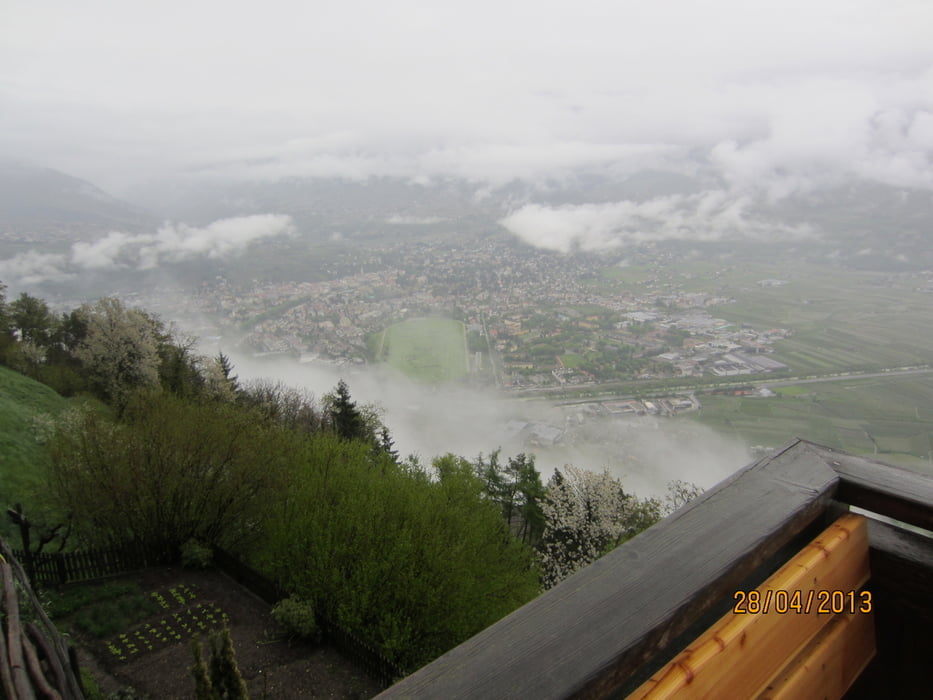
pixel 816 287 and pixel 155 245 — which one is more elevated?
pixel 155 245

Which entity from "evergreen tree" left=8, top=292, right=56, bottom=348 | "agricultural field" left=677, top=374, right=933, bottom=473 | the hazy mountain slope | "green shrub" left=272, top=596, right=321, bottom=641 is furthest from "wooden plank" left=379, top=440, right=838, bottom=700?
the hazy mountain slope

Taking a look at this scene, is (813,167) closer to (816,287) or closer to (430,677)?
(816,287)

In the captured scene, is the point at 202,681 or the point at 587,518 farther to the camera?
the point at 587,518

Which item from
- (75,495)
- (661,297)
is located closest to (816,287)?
(661,297)

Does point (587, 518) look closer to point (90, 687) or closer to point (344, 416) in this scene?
point (344, 416)

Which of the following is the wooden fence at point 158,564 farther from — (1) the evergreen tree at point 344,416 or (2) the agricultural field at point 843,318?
(2) the agricultural field at point 843,318

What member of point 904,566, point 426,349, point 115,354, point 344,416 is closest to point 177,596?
point 904,566
